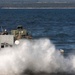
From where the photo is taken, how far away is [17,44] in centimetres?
4081

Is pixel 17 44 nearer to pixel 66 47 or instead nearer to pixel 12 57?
pixel 12 57

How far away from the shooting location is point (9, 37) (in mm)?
41719

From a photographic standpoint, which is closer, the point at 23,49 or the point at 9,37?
the point at 23,49

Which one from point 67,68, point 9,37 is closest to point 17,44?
point 9,37

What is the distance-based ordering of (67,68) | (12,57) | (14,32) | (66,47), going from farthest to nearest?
(66,47), (14,32), (67,68), (12,57)

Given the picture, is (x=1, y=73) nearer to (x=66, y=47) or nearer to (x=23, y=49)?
(x=23, y=49)

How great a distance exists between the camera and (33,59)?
39188mm

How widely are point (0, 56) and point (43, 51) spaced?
333cm

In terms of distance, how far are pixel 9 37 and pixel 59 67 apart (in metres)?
4.33

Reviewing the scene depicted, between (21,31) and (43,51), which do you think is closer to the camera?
(43,51)

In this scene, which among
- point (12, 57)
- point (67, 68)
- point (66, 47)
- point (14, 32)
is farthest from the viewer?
point (66, 47)

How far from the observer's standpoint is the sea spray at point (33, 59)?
38.5 m

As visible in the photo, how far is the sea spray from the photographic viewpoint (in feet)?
126

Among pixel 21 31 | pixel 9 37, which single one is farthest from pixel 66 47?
pixel 9 37
